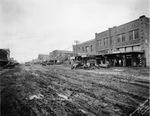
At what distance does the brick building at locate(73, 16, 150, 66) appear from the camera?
66.1 feet

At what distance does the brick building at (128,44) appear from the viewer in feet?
66.1

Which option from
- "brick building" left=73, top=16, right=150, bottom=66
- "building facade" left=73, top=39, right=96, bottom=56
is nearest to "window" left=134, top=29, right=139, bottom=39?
"brick building" left=73, top=16, right=150, bottom=66

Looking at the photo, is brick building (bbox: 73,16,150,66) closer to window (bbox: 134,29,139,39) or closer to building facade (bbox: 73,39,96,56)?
window (bbox: 134,29,139,39)

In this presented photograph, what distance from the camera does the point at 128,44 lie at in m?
23.4

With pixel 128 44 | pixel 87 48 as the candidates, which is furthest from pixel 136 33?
pixel 87 48

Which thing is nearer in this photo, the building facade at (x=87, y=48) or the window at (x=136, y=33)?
the window at (x=136, y=33)

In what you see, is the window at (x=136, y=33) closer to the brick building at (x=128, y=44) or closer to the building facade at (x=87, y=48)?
the brick building at (x=128, y=44)

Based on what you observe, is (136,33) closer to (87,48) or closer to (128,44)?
(128,44)

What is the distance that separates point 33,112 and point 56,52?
66125mm

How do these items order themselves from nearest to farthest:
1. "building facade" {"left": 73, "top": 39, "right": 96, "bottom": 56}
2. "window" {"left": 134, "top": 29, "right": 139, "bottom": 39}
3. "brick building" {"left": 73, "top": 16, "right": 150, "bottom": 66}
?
"brick building" {"left": 73, "top": 16, "right": 150, "bottom": 66}
"window" {"left": 134, "top": 29, "right": 139, "bottom": 39}
"building facade" {"left": 73, "top": 39, "right": 96, "bottom": 56}

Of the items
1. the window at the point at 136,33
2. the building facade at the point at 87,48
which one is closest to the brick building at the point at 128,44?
the window at the point at 136,33

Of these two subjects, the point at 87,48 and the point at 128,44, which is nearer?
the point at 128,44

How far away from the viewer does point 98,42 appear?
33.0 meters

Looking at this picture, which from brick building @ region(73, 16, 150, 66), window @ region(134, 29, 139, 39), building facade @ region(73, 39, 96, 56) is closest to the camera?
brick building @ region(73, 16, 150, 66)
